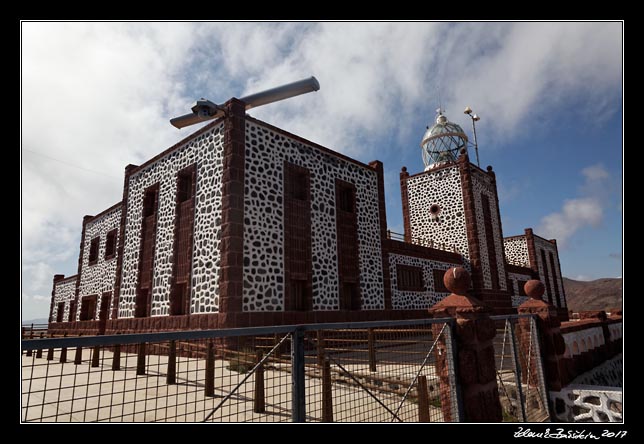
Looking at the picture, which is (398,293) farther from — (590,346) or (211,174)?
(211,174)

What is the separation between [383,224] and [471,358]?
11373mm

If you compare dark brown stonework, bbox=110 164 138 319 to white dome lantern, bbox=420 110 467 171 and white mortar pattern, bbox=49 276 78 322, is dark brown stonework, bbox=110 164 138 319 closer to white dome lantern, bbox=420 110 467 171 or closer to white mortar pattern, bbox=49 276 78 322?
white mortar pattern, bbox=49 276 78 322

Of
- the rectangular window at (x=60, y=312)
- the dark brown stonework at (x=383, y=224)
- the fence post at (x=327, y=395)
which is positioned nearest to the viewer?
the fence post at (x=327, y=395)

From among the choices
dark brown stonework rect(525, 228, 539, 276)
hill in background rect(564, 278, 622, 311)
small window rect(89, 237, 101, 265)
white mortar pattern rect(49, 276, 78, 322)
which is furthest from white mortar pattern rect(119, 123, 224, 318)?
hill in background rect(564, 278, 622, 311)

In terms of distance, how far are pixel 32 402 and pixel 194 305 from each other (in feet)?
15.4

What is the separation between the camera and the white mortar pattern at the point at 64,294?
21.7 m

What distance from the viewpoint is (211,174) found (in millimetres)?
11836

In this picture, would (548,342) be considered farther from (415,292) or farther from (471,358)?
(415,292)

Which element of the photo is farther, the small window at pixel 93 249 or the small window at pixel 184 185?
the small window at pixel 93 249

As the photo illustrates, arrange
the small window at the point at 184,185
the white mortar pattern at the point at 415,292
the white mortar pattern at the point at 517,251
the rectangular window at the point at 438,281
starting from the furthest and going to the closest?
the white mortar pattern at the point at 517,251 → the rectangular window at the point at 438,281 → the white mortar pattern at the point at 415,292 → the small window at the point at 184,185

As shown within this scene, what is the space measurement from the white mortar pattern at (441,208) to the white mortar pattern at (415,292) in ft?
7.02

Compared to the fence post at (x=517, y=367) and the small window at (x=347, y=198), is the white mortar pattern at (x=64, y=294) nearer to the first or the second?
the small window at (x=347, y=198)

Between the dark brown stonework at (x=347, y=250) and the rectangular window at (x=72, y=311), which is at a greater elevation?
the dark brown stonework at (x=347, y=250)

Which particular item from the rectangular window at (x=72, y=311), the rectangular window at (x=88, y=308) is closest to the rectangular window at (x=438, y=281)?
the rectangular window at (x=88, y=308)
